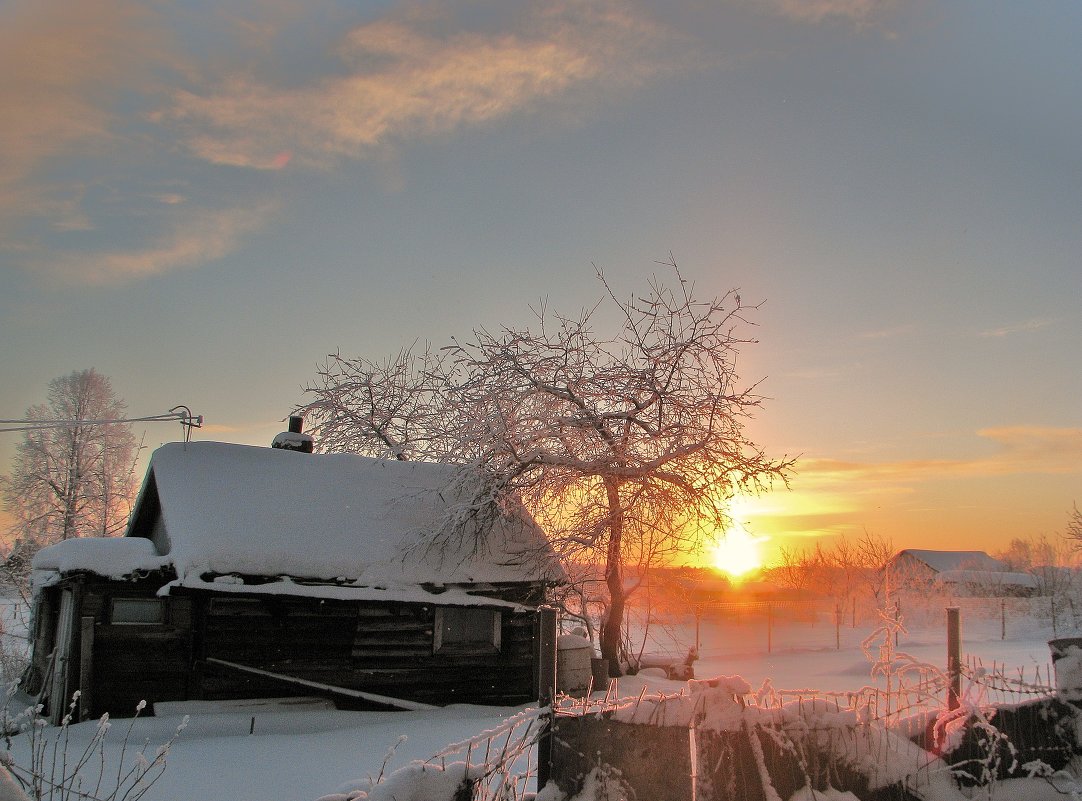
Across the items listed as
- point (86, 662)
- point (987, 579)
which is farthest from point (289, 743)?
point (987, 579)

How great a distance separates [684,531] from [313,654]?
31.2ft

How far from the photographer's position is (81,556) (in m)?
13.0

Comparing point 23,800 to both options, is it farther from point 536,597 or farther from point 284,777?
point 536,597

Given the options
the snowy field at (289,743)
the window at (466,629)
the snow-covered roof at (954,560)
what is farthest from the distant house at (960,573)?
the window at (466,629)

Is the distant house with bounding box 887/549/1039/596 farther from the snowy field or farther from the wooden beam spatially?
the wooden beam

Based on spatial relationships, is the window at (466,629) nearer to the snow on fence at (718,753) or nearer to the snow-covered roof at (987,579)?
the snow on fence at (718,753)

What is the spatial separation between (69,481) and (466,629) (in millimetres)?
25998

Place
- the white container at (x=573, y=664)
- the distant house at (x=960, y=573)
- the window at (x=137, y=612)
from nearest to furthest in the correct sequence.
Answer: the window at (x=137, y=612)
the white container at (x=573, y=664)
the distant house at (x=960, y=573)

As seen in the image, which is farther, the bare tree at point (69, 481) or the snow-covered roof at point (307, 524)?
the bare tree at point (69, 481)

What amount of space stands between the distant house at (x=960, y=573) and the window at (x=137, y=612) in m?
49.7

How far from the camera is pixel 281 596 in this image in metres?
14.0

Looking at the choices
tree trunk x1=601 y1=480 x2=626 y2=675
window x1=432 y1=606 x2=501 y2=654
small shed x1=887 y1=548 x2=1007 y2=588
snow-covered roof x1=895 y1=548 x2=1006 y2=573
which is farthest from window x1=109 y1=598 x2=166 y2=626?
snow-covered roof x1=895 y1=548 x2=1006 y2=573

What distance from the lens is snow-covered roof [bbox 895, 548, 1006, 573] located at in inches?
2691

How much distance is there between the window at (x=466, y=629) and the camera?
15461mm
